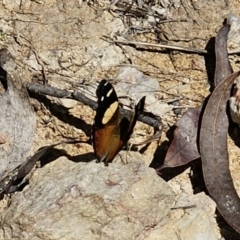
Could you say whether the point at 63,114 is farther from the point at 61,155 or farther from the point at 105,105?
the point at 105,105

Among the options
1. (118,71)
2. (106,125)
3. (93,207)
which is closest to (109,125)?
(106,125)

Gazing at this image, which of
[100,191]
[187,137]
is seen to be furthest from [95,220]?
[187,137]

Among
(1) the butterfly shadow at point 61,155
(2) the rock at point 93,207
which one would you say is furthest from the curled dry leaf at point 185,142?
(1) the butterfly shadow at point 61,155

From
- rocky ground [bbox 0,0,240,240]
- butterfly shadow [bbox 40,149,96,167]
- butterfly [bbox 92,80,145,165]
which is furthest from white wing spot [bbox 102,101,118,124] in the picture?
butterfly shadow [bbox 40,149,96,167]

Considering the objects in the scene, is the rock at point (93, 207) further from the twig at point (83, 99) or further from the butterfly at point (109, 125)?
the twig at point (83, 99)

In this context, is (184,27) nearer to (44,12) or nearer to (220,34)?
(220,34)

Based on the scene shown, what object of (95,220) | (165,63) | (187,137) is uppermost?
(165,63)

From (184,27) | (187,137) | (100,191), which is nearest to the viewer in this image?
(100,191)
